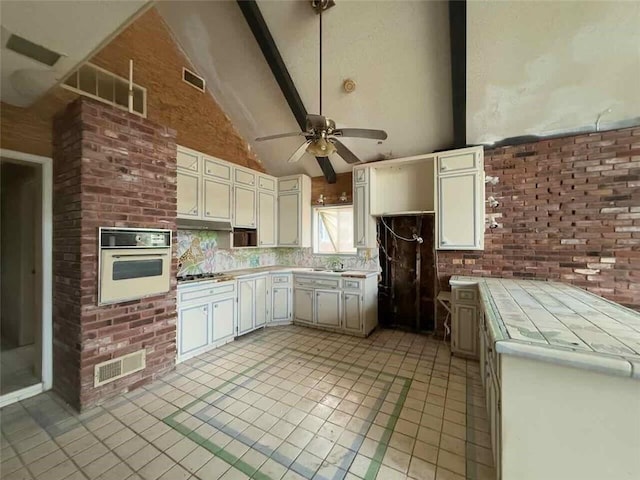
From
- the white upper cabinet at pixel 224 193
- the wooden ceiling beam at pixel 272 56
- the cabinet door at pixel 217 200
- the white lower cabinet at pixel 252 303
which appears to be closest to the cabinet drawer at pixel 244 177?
the white upper cabinet at pixel 224 193

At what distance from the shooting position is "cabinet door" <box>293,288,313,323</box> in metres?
4.16

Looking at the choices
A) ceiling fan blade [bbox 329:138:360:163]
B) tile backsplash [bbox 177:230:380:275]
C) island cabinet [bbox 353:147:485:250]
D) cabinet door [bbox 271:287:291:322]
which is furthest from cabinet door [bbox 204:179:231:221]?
island cabinet [bbox 353:147:485:250]

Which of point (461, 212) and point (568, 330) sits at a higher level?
point (461, 212)

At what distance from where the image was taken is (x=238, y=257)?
174 inches

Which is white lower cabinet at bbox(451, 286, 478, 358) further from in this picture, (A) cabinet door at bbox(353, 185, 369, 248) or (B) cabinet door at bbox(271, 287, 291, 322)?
(B) cabinet door at bbox(271, 287, 291, 322)

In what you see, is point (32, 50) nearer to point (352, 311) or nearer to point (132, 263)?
point (132, 263)

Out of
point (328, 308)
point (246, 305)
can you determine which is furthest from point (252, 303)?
point (328, 308)

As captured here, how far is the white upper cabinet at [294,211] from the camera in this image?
4609 mm

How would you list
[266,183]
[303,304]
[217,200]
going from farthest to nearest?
[266,183] < [303,304] < [217,200]

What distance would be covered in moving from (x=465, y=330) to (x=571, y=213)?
184 cm

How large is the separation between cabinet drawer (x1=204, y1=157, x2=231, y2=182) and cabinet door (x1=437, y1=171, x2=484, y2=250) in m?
3.06

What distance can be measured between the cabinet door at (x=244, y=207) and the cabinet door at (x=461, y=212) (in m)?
2.89

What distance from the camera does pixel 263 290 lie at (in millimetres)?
4125

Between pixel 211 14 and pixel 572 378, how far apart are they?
4.69 m
